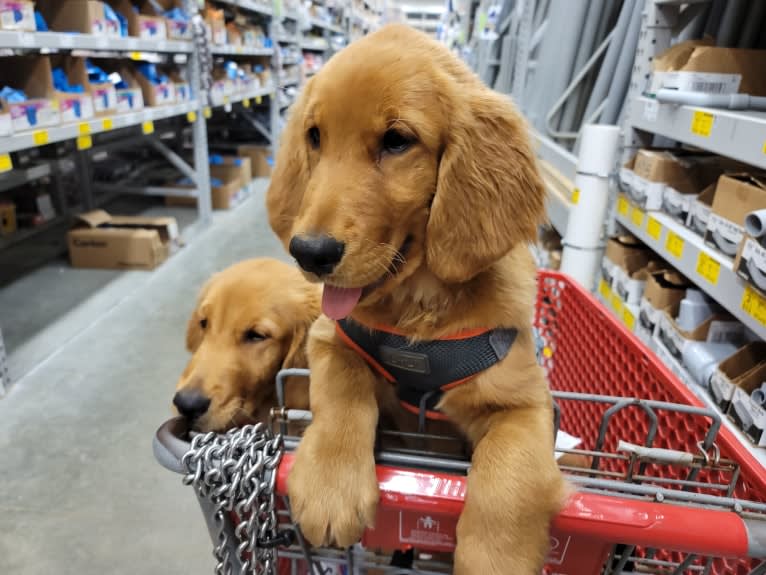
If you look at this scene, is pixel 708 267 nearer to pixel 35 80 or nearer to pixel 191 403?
pixel 191 403

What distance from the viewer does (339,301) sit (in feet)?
2.83

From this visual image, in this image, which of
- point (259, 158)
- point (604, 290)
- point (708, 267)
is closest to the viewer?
point (708, 267)

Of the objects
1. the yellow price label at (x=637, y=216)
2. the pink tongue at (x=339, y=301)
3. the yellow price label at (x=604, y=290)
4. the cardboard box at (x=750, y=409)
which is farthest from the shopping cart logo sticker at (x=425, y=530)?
the yellow price label at (x=604, y=290)

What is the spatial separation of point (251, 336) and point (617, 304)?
132 centimetres

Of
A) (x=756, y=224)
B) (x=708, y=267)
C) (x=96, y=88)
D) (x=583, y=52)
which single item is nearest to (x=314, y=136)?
(x=756, y=224)

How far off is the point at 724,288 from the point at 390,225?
0.90 m

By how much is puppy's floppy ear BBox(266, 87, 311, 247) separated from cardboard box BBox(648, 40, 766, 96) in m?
1.19

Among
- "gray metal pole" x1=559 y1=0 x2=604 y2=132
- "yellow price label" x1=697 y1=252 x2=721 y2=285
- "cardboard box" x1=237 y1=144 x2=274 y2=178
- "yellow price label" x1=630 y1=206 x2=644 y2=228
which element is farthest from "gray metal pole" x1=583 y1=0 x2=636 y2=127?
"cardboard box" x1=237 y1=144 x2=274 y2=178

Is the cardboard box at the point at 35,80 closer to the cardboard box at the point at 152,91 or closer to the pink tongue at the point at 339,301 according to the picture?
the cardboard box at the point at 152,91

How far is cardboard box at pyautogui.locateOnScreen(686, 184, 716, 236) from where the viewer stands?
60.3 inches

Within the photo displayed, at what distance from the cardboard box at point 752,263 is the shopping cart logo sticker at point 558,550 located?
0.75 meters

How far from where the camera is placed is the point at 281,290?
4.34 ft

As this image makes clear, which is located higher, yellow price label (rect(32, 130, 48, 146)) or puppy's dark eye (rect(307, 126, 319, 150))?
puppy's dark eye (rect(307, 126, 319, 150))

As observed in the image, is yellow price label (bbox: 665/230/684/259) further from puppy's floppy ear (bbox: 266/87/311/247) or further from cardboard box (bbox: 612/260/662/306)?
puppy's floppy ear (bbox: 266/87/311/247)
